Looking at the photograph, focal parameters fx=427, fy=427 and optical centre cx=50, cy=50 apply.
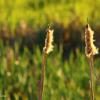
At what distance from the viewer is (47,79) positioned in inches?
124

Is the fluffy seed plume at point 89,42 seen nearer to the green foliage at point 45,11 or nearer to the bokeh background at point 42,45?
the bokeh background at point 42,45

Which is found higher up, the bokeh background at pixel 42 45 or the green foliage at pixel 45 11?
the green foliage at pixel 45 11

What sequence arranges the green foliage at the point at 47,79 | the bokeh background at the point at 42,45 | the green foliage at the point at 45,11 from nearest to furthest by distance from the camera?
the green foliage at the point at 47,79 → the bokeh background at the point at 42,45 → the green foliage at the point at 45,11

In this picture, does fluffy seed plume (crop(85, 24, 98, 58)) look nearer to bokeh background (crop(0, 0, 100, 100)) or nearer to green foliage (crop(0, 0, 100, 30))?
bokeh background (crop(0, 0, 100, 100))

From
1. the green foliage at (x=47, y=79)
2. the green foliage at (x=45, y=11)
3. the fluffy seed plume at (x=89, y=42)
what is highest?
the green foliage at (x=45, y=11)

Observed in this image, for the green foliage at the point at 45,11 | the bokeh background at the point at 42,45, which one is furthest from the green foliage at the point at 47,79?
the green foliage at the point at 45,11

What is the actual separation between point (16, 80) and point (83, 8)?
2797 mm

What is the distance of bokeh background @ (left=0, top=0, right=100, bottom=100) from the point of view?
301 centimetres

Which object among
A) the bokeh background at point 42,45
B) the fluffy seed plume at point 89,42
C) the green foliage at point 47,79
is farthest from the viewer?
the bokeh background at point 42,45

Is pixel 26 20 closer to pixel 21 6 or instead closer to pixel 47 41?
pixel 21 6

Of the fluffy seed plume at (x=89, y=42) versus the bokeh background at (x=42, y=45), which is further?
the bokeh background at (x=42, y=45)

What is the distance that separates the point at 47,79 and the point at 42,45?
57.5 inches

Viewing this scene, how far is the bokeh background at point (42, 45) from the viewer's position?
301 cm

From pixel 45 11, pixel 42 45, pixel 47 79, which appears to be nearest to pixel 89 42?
pixel 47 79
